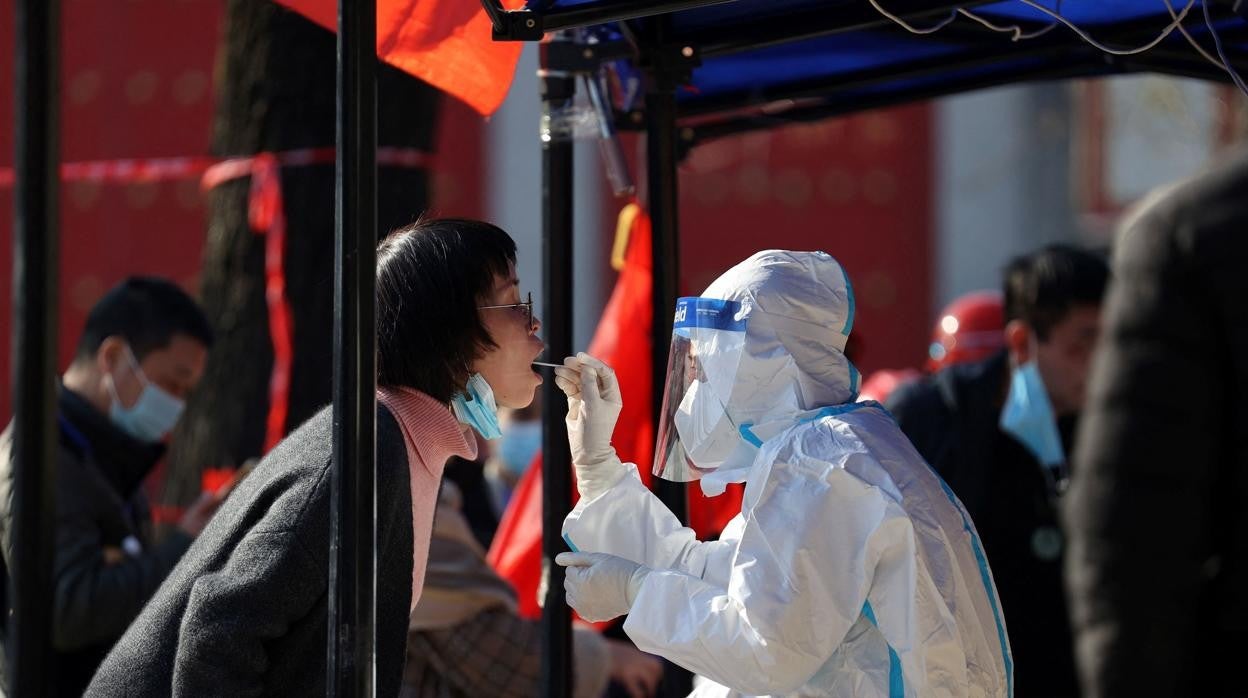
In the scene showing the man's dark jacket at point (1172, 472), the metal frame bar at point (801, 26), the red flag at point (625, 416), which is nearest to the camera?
the man's dark jacket at point (1172, 472)

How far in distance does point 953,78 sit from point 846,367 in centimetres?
155

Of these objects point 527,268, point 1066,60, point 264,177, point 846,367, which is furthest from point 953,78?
point 527,268

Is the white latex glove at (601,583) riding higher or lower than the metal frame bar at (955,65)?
lower

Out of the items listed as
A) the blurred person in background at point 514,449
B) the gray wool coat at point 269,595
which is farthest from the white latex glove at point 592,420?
the blurred person in background at point 514,449

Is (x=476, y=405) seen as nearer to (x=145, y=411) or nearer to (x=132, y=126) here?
(x=145, y=411)

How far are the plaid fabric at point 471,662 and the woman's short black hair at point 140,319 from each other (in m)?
1.24

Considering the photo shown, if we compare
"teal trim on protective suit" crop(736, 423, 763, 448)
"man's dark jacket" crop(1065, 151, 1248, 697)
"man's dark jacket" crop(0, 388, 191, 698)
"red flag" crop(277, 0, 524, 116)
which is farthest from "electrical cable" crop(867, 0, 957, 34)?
"man's dark jacket" crop(0, 388, 191, 698)

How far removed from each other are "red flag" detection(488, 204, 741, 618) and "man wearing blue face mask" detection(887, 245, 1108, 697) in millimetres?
607

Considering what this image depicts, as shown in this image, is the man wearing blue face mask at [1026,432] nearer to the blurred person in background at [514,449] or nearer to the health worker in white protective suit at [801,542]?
the health worker in white protective suit at [801,542]

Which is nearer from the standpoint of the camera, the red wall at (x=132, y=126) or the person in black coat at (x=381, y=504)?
the person in black coat at (x=381, y=504)

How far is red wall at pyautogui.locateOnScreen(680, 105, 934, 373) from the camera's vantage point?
1195 cm

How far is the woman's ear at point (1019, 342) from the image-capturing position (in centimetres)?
471

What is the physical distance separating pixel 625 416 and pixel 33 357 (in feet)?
6.03

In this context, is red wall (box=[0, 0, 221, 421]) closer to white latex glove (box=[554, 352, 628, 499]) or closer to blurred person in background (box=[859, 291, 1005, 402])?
blurred person in background (box=[859, 291, 1005, 402])
